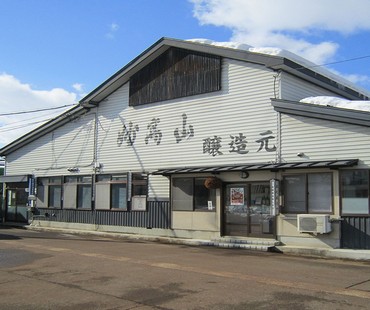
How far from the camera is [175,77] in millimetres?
20328

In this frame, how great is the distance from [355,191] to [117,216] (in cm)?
1169

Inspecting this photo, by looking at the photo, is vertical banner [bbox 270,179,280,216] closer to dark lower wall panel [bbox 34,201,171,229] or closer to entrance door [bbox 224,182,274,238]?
entrance door [bbox 224,182,274,238]

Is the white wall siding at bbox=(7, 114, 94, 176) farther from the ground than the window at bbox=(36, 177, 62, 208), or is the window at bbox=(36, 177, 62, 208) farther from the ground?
the white wall siding at bbox=(7, 114, 94, 176)

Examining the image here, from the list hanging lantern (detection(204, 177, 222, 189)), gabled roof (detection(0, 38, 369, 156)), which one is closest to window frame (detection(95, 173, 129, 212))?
gabled roof (detection(0, 38, 369, 156))

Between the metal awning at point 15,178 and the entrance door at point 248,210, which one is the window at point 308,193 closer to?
the entrance door at point 248,210

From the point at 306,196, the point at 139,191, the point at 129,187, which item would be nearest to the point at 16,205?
the point at 129,187

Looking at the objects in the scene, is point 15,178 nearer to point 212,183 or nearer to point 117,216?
point 117,216

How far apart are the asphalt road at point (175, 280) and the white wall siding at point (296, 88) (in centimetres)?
611

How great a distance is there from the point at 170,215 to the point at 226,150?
12.9 feet

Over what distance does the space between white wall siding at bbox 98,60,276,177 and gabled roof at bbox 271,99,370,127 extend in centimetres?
71

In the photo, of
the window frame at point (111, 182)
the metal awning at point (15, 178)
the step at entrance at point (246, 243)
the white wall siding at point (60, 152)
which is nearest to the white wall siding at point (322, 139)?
the step at entrance at point (246, 243)

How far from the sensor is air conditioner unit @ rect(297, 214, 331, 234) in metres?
14.7

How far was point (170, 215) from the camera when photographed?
1969cm

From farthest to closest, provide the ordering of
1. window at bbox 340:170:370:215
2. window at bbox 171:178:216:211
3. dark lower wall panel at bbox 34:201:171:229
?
dark lower wall panel at bbox 34:201:171:229 < window at bbox 171:178:216:211 < window at bbox 340:170:370:215
